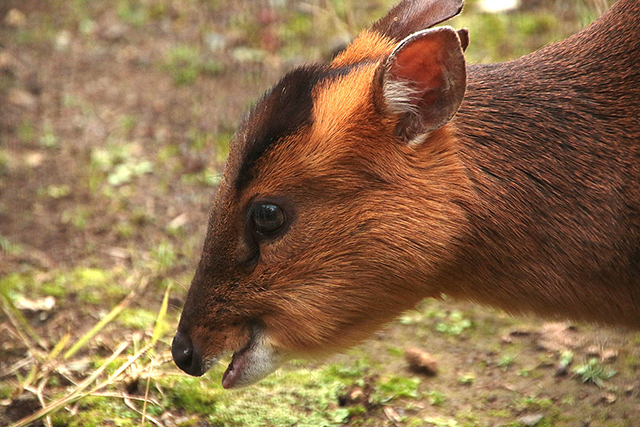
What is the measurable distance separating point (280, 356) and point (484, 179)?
1.23m

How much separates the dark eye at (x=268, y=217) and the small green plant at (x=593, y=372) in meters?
2.10

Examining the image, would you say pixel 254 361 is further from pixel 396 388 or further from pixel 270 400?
pixel 396 388

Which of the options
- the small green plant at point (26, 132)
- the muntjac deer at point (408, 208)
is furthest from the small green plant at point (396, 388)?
the small green plant at point (26, 132)

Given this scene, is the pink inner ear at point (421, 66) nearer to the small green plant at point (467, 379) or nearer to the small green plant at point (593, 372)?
the small green plant at point (467, 379)

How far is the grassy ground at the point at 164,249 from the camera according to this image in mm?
4277

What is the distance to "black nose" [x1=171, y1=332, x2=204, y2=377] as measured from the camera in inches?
147

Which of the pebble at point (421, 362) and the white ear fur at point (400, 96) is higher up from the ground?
the white ear fur at point (400, 96)

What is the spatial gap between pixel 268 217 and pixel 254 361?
27.5 inches

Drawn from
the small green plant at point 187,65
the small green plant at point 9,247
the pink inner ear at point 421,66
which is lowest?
the small green plant at point 9,247

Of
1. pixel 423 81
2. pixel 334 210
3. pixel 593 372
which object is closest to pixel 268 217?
pixel 334 210

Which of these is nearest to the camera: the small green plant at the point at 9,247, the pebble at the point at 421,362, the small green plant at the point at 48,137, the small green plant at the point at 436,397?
the small green plant at the point at 436,397

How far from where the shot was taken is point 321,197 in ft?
11.5

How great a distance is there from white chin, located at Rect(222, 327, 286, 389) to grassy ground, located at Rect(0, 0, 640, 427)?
1.68 feet

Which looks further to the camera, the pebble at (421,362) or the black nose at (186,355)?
the pebble at (421,362)
